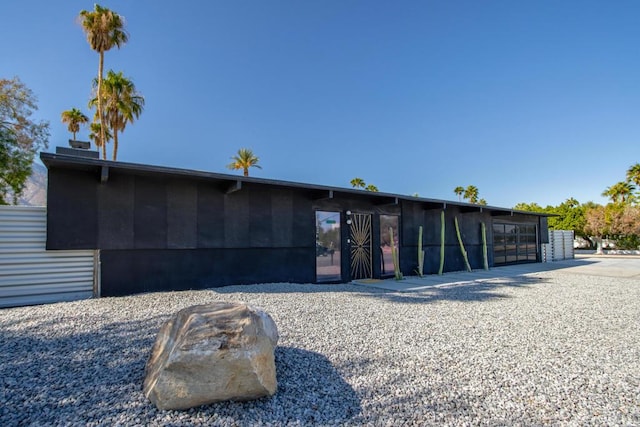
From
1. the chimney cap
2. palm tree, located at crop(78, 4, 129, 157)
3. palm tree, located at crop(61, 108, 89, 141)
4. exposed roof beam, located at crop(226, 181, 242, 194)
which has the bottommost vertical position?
exposed roof beam, located at crop(226, 181, 242, 194)

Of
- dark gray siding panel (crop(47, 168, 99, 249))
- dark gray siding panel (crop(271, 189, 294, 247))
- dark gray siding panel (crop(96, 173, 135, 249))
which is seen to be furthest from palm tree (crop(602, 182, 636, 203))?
dark gray siding panel (crop(47, 168, 99, 249))

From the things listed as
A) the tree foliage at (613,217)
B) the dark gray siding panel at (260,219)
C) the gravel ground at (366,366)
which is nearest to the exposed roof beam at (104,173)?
the gravel ground at (366,366)

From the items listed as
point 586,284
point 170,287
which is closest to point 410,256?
point 586,284

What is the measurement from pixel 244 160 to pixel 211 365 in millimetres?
24650

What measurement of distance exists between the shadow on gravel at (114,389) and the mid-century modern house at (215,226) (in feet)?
8.68

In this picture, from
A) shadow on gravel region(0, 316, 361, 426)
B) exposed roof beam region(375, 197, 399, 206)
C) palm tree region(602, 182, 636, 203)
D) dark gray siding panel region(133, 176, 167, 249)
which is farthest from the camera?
palm tree region(602, 182, 636, 203)

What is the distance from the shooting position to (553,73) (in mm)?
10469

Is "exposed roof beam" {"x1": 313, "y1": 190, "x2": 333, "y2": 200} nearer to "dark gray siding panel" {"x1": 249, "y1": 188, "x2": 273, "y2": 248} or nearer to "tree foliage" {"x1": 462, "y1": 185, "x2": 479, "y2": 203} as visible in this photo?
"dark gray siding panel" {"x1": 249, "y1": 188, "x2": 273, "y2": 248}

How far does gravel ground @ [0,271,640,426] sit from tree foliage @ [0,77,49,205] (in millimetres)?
11512

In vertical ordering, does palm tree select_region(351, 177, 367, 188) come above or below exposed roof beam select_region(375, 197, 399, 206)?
above

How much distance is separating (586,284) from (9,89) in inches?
878

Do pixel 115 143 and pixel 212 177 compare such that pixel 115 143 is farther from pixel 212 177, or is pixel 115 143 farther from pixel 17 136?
pixel 212 177

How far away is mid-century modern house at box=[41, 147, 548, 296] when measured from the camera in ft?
17.7

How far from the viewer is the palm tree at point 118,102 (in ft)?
51.0
